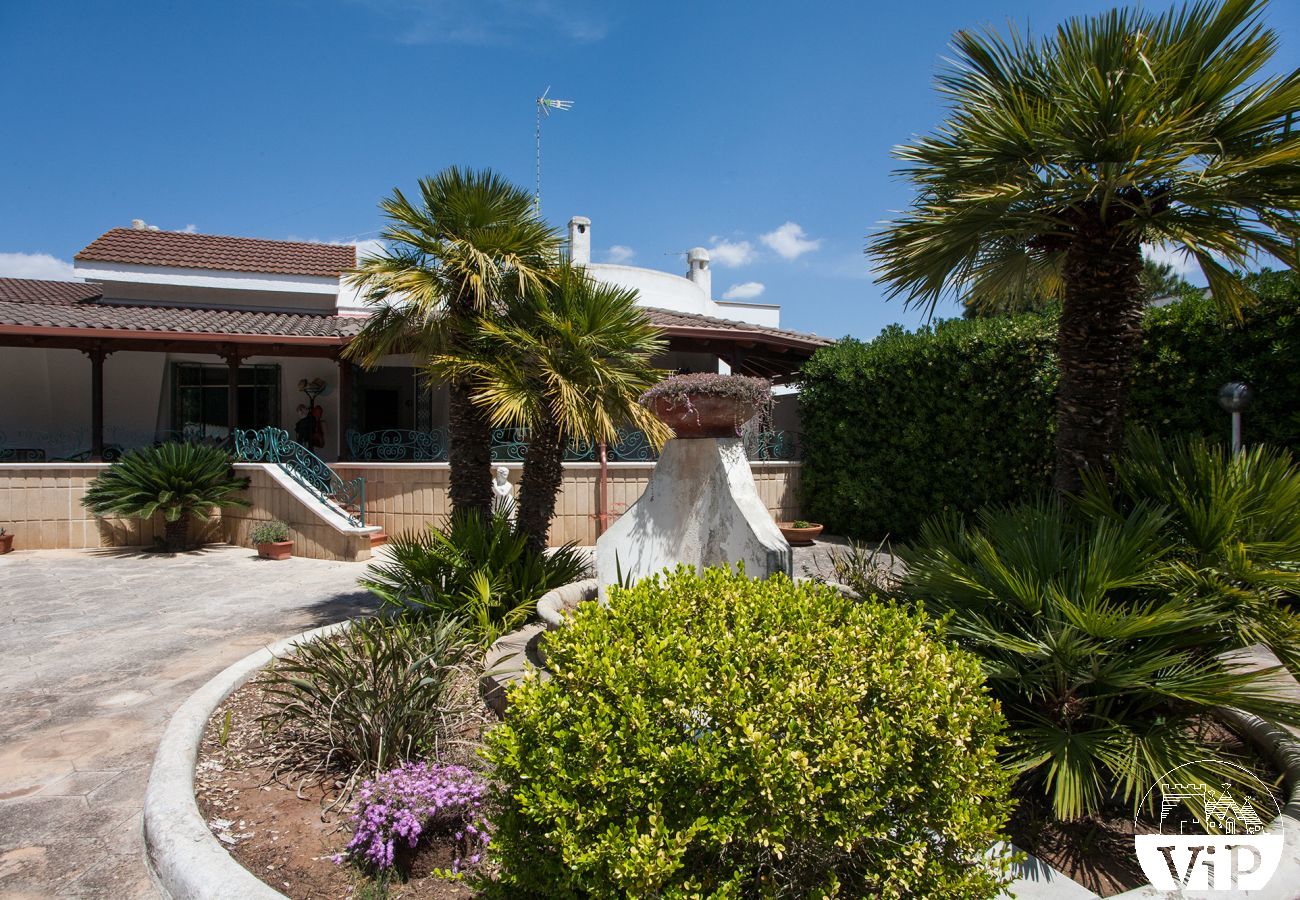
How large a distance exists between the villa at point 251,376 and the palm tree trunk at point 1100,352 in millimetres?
8375

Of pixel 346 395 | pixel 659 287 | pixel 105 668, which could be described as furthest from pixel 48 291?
pixel 105 668

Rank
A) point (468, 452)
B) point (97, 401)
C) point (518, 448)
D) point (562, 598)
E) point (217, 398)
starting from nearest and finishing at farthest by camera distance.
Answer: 1. point (562, 598)
2. point (468, 452)
3. point (518, 448)
4. point (97, 401)
5. point (217, 398)

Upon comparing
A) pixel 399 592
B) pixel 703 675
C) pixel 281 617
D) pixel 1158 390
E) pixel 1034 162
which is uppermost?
pixel 1034 162

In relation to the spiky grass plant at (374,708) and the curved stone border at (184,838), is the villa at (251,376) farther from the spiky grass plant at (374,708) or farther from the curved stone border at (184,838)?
the curved stone border at (184,838)

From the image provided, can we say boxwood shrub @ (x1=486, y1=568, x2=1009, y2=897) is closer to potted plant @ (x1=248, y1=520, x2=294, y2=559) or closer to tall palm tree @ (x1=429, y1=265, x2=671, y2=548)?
tall palm tree @ (x1=429, y1=265, x2=671, y2=548)

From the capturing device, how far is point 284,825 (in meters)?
3.15

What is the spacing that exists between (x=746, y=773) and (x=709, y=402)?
9.40ft

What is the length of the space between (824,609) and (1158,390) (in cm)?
762

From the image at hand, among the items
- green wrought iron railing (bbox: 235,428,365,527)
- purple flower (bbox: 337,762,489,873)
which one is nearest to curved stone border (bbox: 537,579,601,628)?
purple flower (bbox: 337,762,489,873)

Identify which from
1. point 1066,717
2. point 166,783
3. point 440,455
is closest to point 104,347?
point 440,455

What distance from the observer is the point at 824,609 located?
2850 millimetres

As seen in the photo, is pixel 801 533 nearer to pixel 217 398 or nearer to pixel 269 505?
pixel 269 505

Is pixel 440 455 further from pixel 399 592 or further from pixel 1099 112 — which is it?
pixel 1099 112

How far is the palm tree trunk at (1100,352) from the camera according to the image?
458cm
